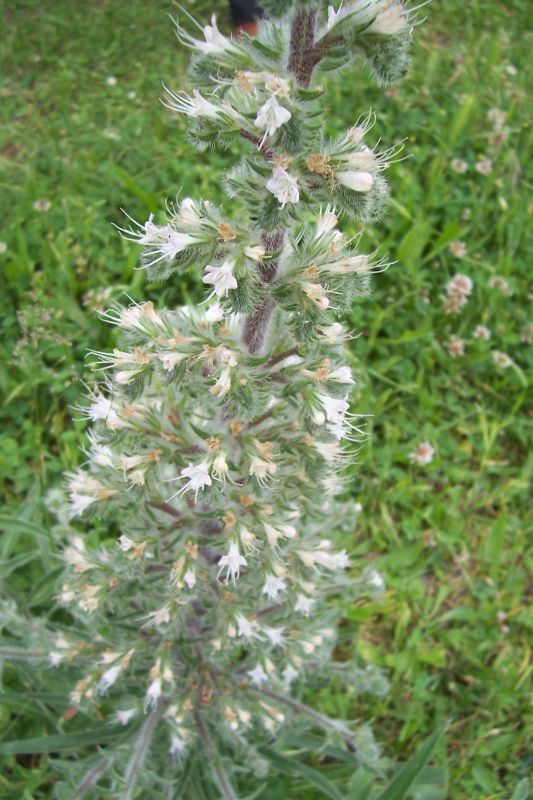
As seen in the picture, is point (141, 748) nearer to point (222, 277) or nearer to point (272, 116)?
point (222, 277)

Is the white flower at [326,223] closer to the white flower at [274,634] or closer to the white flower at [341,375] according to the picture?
the white flower at [341,375]

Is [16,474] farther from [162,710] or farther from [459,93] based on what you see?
Result: [459,93]

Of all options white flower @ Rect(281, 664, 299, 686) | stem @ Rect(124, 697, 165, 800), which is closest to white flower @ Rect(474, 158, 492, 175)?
white flower @ Rect(281, 664, 299, 686)

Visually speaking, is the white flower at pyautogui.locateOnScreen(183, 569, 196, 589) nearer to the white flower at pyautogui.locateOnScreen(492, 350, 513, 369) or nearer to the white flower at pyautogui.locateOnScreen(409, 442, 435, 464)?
the white flower at pyautogui.locateOnScreen(409, 442, 435, 464)

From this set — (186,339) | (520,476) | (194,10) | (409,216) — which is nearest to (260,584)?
(186,339)

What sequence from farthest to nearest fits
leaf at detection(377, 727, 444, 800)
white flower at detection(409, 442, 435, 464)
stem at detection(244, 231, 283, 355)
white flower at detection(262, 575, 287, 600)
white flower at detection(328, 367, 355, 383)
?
white flower at detection(409, 442, 435, 464)
leaf at detection(377, 727, 444, 800)
white flower at detection(262, 575, 287, 600)
white flower at detection(328, 367, 355, 383)
stem at detection(244, 231, 283, 355)

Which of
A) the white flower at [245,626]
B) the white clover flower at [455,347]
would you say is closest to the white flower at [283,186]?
the white flower at [245,626]
